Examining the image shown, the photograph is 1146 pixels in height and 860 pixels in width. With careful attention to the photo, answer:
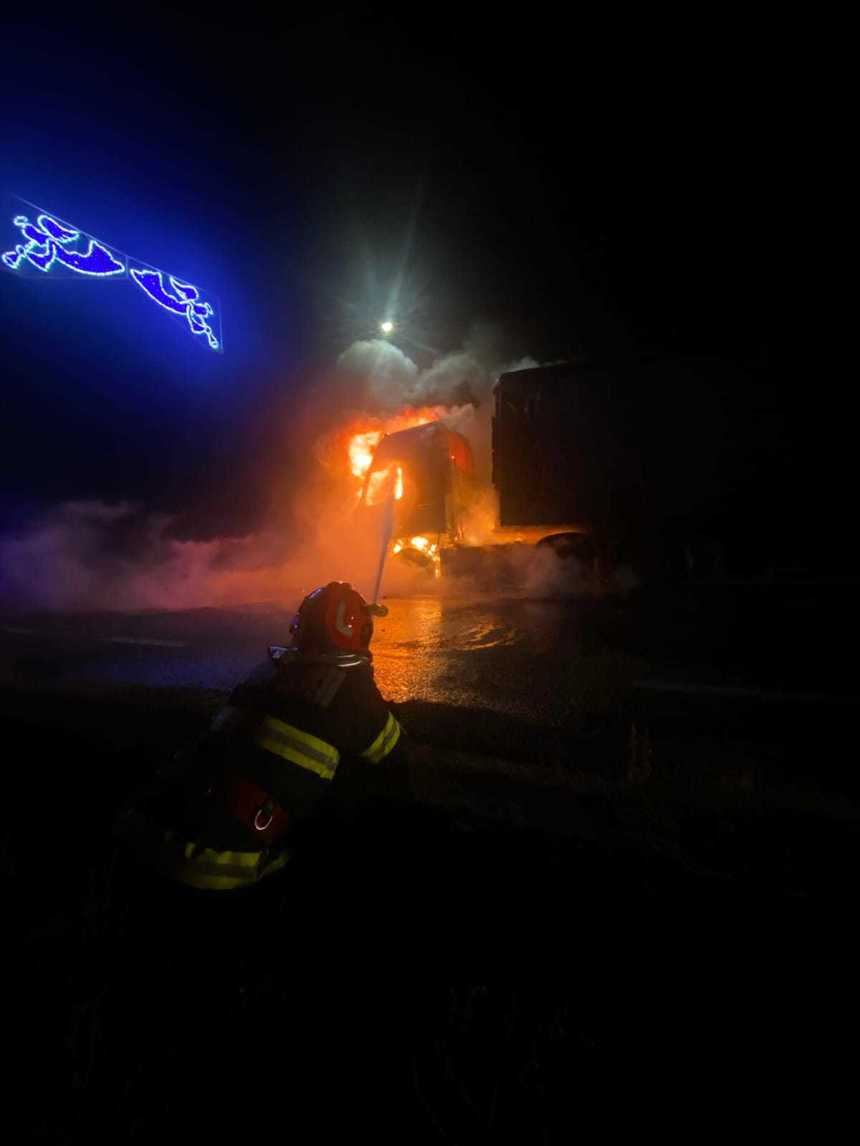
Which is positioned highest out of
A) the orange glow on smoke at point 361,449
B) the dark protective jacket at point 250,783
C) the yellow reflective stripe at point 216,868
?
the orange glow on smoke at point 361,449

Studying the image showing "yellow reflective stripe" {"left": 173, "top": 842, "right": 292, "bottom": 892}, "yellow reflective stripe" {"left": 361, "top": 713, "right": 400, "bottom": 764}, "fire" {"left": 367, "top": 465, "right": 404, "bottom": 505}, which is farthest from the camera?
"fire" {"left": 367, "top": 465, "right": 404, "bottom": 505}

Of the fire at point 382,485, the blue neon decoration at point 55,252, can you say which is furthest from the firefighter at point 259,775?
the blue neon decoration at point 55,252

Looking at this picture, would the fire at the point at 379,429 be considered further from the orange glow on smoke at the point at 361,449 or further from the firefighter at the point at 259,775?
the firefighter at the point at 259,775

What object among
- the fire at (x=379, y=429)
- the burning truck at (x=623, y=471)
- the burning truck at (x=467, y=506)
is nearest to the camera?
the burning truck at (x=623, y=471)

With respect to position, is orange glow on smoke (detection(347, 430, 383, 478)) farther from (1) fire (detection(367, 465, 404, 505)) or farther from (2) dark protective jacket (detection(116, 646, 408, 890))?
(2) dark protective jacket (detection(116, 646, 408, 890))

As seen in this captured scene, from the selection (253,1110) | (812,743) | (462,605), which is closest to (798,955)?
(812,743)

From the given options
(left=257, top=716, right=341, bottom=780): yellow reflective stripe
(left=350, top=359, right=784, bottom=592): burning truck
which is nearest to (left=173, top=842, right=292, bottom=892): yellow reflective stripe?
(left=257, top=716, right=341, bottom=780): yellow reflective stripe

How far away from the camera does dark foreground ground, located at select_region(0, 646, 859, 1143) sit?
4.17 ft

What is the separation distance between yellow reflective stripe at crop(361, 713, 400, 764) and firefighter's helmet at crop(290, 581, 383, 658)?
0.38 meters

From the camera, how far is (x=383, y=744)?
223cm

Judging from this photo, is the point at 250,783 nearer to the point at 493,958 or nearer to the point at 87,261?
the point at 493,958

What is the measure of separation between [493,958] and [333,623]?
1545mm

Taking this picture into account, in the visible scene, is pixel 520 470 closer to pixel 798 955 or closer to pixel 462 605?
pixel 462 605

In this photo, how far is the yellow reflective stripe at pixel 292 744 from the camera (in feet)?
5.98
